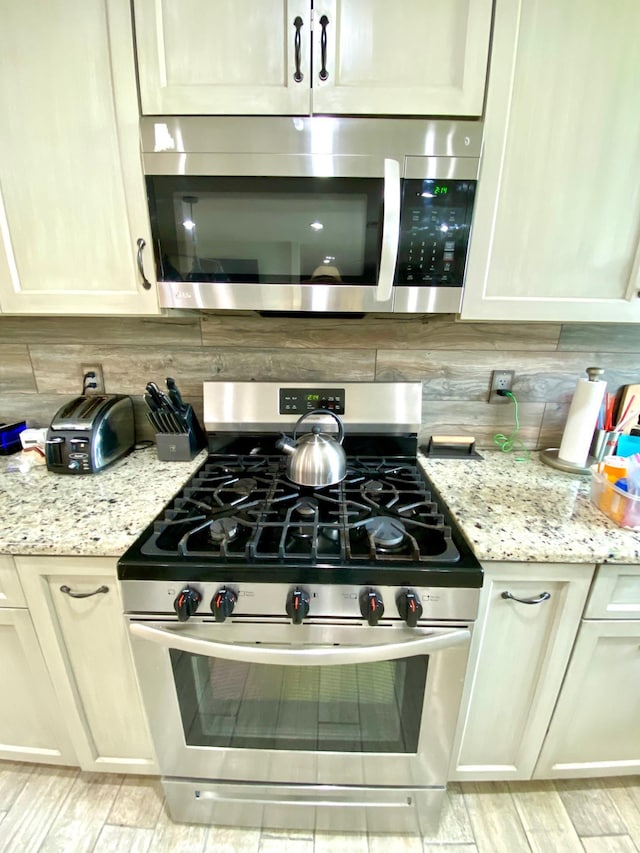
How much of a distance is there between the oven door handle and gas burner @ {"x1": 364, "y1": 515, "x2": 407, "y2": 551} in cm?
21

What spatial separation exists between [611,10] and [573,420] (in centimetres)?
103

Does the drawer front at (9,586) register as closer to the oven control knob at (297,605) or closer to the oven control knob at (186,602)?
the oven control knob at (186,602)

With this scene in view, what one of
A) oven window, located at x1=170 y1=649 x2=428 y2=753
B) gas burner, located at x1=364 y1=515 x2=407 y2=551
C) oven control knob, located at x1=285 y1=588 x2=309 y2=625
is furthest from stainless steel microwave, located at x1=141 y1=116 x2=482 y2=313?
oven window, located at x1=170 y1=649 x2=428 y2=753

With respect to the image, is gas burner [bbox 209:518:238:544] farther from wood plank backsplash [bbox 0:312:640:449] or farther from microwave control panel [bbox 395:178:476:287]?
microwave control panel [bbox 395:178:476:287]

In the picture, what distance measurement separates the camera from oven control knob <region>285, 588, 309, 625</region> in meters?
0.80

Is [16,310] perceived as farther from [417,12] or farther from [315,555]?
[417,12]

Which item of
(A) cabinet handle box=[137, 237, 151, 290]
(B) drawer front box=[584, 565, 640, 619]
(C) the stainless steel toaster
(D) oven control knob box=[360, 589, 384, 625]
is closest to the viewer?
(D) oven control knob box=[360, 589, 384, 625]

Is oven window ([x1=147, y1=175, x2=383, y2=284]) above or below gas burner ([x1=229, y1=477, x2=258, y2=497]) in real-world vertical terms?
above

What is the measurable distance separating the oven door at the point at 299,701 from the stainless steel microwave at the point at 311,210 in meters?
0.83

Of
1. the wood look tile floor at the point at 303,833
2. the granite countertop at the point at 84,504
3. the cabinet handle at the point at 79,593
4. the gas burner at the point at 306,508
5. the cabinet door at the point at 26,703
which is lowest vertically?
the wood look tile floor at the point at 303,833

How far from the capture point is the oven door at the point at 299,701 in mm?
861

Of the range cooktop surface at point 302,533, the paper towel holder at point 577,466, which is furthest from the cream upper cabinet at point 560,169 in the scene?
the range cooktop surface at point 302,533

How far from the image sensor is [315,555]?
84 centimetres

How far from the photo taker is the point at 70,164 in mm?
985
